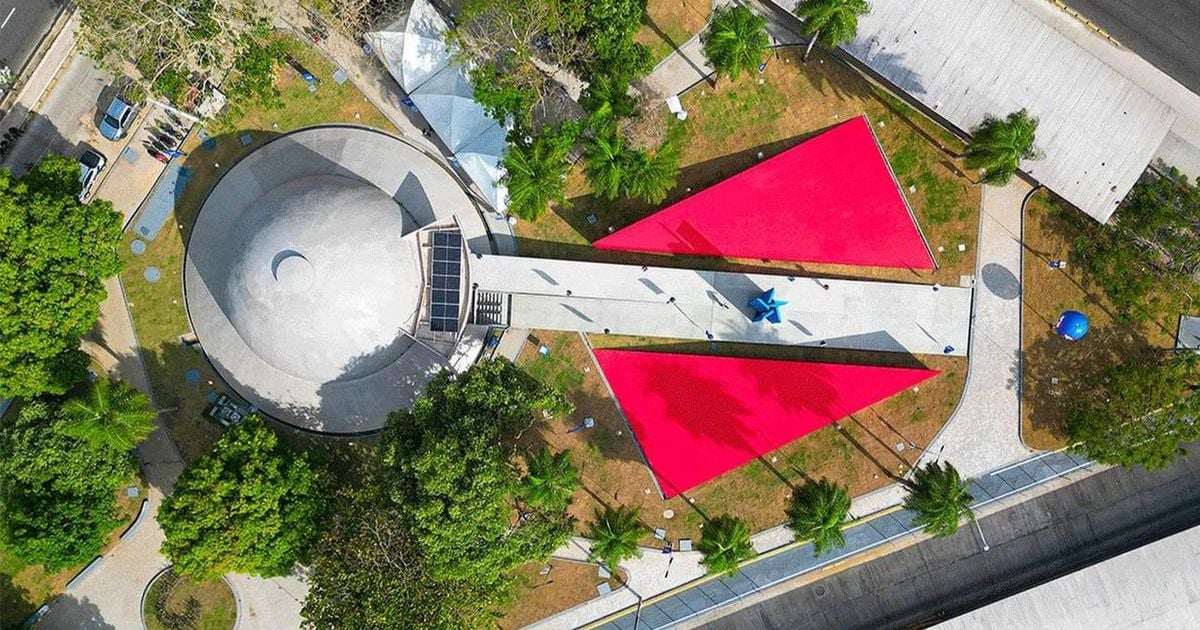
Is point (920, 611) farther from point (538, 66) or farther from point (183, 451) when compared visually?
point (183, 451)

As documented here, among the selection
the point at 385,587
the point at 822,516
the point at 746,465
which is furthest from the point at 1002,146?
the point at 385,587

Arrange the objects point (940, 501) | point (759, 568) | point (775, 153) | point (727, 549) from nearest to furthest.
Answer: point (940, 501)
point (727, 549)
point (775, 153)
point (759, 568)

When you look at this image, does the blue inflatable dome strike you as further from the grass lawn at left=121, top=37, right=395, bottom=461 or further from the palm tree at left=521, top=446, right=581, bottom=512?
the grass lawn at left=121, top=37, right=395, bottom=461

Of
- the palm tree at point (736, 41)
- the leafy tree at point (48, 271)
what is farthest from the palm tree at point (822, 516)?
the leafy tree at point (48, 271)

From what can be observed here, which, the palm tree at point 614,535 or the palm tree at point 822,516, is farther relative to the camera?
the palm tree at point 614,535

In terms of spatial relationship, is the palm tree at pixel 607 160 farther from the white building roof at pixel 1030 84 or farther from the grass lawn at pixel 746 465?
the white building roof at pixel 1030 84

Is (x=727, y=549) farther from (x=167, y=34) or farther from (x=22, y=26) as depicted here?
(x=22, y=26)

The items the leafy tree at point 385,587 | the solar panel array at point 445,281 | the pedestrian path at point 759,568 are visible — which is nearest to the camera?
the leafy tree at point 385,587
